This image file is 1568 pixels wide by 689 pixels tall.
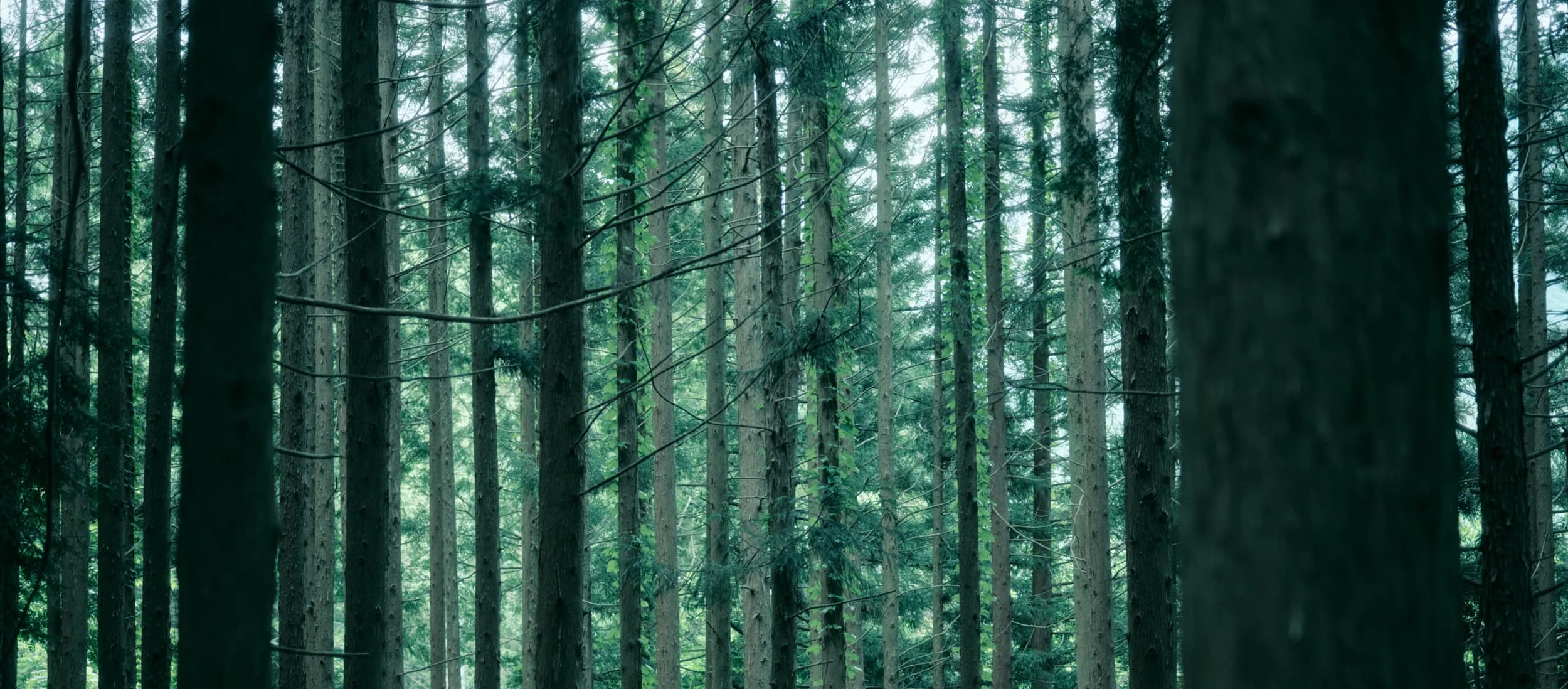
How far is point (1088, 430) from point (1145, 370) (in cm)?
690

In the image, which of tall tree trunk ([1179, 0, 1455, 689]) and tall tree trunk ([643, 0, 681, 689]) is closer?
tall tree trunk ([1179, 0, 1455, 689])

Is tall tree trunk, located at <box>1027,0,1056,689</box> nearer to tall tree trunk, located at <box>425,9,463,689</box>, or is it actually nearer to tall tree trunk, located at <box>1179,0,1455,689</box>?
tall tree trunk, located at <box>425,9,463,689</box>

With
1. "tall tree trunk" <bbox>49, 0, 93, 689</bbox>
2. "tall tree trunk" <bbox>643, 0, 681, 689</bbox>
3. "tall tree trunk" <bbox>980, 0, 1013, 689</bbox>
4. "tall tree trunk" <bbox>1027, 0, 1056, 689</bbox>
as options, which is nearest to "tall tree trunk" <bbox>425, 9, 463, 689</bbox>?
"tall tree trunk" <bbox>643, 0, 681, 689</bbox>

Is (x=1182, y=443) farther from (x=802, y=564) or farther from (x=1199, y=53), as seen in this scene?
(x=802, y=564)

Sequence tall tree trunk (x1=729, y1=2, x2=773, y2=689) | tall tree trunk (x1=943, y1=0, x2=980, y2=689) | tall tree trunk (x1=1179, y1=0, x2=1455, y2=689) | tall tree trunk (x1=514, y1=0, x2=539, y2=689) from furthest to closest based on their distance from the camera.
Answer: tall tree trunk (x1=514, y1=0, x2=539, y2=689) → tall tree trunk (x1=729, y1=2, x2=773, y2=689) → tall tree trunk (x1=943, y1=0, x2=980, y2=689) → tall tree trunk (x1=1179, y1=0, x2=1455, y2=689)

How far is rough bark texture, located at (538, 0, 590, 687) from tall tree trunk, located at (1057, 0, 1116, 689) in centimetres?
761

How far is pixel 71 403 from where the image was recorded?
360 inches

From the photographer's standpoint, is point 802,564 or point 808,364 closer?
point 802,564

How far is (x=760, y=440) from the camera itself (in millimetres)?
15055

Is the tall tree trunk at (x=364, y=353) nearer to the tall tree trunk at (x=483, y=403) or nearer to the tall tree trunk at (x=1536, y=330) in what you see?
the tall tree trunk at (x=483, y=403)

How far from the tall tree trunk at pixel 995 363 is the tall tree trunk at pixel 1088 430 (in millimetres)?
1045

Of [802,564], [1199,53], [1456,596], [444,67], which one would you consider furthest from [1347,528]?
[444,67]

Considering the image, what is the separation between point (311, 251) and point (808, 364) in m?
7.20

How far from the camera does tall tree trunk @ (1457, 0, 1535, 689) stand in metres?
5.82
